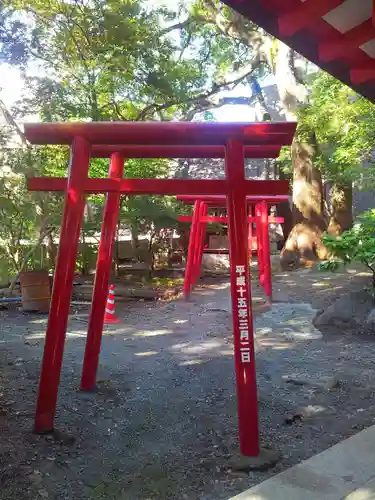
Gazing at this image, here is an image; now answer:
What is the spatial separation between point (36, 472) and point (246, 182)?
8.58 feet

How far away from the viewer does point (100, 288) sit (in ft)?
17.6

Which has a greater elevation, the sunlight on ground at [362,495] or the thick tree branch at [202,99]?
the thick tree branch at [202,99]

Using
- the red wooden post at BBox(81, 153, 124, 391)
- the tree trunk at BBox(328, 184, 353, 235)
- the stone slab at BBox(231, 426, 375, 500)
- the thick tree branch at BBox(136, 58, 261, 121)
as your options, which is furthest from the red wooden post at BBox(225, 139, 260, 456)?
the tree trunk at BBox(328, 184, 353, 235)

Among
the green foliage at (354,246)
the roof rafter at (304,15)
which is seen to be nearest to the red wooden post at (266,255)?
the green foliage at (354,246)

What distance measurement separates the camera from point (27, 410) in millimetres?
4809

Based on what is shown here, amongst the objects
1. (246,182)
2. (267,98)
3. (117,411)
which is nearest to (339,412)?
(117,411)

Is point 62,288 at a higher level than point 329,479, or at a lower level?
higher

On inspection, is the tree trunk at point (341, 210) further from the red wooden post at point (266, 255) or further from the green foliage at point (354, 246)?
the green foliage at point (354, 246)

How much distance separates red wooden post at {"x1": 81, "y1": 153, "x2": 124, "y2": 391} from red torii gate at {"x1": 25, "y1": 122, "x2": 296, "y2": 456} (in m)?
0.81

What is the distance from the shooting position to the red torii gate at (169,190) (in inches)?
158

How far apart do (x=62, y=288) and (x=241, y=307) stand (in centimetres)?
147

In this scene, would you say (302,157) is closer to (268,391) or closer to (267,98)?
(267,98)

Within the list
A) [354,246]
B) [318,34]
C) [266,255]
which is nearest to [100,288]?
[318,34]

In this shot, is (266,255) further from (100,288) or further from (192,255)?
(100,288)
